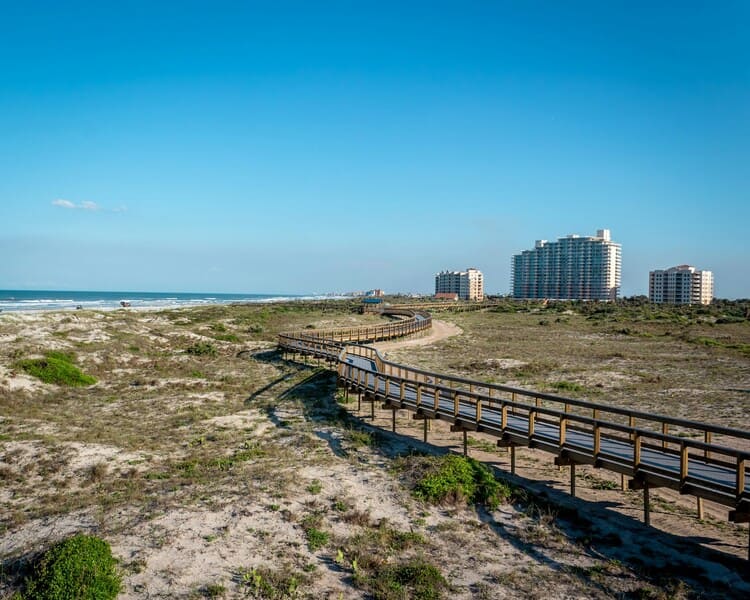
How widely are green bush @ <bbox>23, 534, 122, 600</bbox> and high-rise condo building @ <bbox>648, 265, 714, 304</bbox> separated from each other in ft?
550

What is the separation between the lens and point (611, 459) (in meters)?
11.5

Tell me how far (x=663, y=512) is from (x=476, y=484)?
4.25 m

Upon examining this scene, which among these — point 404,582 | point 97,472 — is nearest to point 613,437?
point 404,582

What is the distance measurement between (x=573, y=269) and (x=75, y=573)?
18844 centimetres

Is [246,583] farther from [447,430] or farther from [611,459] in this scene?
[447,430]

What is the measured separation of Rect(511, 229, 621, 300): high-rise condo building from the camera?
173 m

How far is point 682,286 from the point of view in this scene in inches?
6058

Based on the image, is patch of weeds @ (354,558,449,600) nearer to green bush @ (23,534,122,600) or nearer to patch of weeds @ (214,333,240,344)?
green bush @ (23,534,122,600)

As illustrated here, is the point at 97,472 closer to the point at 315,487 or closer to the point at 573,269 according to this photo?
the point at 315,487

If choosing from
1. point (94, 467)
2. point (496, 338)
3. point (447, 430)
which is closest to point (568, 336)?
point (496, 338)

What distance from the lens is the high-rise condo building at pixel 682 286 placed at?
151500 mm

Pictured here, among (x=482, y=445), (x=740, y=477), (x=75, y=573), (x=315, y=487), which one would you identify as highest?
(x=740, y=477)

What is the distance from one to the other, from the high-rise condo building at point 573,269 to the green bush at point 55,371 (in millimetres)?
171356

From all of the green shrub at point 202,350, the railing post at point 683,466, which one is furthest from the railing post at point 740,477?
the green shrub at point 202,350
